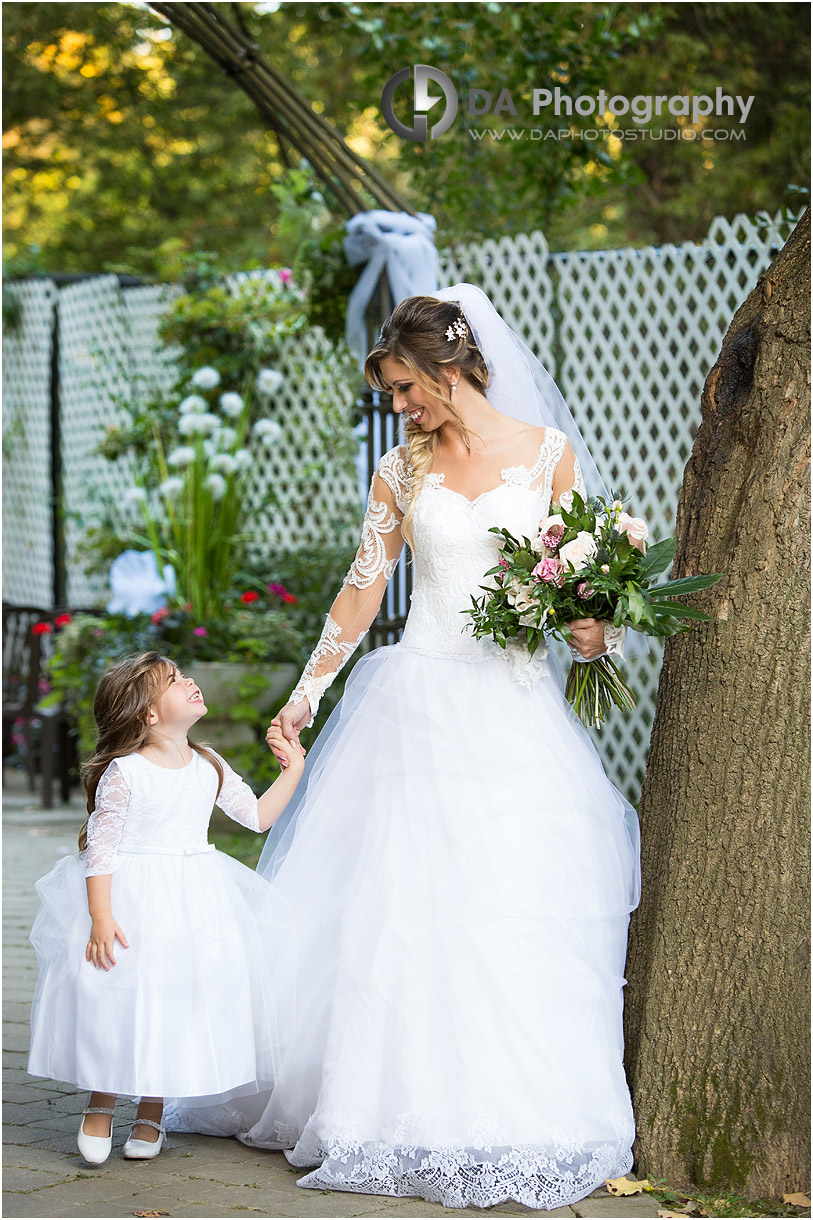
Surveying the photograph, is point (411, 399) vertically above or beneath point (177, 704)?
above

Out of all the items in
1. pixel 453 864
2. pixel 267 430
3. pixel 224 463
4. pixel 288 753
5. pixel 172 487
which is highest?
pixel 267 430

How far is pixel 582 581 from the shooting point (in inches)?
117

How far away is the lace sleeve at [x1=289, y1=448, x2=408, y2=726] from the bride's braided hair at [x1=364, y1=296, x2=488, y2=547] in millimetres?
88

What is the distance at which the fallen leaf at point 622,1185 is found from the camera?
289 centimetres

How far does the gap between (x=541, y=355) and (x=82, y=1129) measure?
4.94 m

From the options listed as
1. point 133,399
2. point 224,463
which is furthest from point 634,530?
point 133,399

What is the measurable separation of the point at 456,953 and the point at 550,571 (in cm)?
89

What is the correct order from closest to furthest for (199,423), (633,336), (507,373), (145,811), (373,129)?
1. (145,811)
2. (507,373)
3. (633,336)
4. (199,423)
5. (373,129)

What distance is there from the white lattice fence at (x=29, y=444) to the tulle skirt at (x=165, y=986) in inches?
295

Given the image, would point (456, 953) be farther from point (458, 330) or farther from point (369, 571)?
point (458, 330)

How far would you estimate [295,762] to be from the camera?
10.9 ft

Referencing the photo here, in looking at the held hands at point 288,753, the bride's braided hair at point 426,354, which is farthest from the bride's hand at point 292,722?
the bride's braided hair at point 426,354

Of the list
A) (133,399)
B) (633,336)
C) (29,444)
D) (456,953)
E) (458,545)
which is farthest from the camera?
(29,444)

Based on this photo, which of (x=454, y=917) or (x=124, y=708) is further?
(x=124, y=708)
